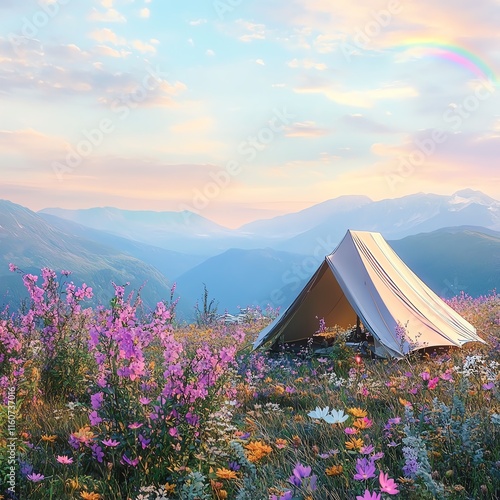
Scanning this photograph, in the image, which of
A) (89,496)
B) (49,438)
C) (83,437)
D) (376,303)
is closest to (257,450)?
A: (89,496)

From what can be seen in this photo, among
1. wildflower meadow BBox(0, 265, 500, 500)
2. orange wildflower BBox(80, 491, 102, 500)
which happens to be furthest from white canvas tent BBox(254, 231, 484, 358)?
orange wildflower BBox(80, 491, 102, 500)

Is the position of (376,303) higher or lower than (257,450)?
higher

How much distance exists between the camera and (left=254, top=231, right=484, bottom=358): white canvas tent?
7.71 metres

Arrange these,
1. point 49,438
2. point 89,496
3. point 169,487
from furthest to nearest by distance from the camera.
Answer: point 49,438, point 169,487, point 89,496

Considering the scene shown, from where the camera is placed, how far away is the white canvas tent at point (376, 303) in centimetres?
771

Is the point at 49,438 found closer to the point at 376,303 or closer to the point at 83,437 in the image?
the point at 83,437

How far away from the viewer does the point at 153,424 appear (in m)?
2.92

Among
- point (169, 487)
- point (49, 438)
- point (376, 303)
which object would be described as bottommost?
point (49, 438)

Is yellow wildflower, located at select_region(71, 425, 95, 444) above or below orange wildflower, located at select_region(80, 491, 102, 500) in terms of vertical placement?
above

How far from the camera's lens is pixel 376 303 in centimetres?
821

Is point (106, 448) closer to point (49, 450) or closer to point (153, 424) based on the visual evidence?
point (153, 424)

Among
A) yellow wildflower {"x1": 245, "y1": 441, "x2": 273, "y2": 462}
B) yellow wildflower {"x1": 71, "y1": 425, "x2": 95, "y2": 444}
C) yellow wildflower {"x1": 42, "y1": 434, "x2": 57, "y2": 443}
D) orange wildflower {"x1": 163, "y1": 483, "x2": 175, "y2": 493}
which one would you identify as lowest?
yellow wildflower {"x1": 42, "y1": 434, "x2": 57, "y2": 443}

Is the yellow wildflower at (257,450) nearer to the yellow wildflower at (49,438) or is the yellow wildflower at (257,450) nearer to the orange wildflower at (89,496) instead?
the orange wildflower at (89,496)

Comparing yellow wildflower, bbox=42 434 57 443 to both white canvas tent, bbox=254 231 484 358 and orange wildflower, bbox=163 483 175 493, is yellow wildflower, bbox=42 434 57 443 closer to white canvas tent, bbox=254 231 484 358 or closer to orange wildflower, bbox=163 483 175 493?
orange wildflower, bbox=163 483 175 493
